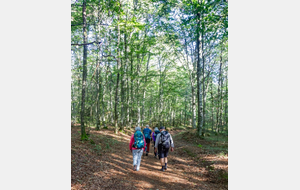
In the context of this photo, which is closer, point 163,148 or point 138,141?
point 138,141

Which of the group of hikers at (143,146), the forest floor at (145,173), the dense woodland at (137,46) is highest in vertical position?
the dense woodland at (137,46)

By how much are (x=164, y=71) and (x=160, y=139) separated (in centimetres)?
1845

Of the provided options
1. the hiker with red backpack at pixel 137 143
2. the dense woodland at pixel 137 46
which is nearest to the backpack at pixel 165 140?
the hiker with red backpack at pixel 137 143

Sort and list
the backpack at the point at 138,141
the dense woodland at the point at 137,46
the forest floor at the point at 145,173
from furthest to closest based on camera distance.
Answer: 1. the dense woodland at the point at 137,46
2. the backpack at the point at 138,141
3. the forest floor at the point at 145,173

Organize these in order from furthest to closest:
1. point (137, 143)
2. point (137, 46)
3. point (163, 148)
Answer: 1. point (137, 46)
2. point (163, 148)
3. point (137, 143)

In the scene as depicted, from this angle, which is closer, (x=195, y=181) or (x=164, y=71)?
(x=195, y=181)

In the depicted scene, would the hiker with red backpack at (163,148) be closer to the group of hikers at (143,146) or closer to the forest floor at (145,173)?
the group of hikers at (143,146)

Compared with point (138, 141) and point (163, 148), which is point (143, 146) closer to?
point (138, 141)

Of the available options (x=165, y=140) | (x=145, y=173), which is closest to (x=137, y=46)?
(x=165, y=140)

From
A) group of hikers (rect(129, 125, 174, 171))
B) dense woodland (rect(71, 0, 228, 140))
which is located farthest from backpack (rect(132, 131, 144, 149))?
dense woodland (rect(71, 0, 228, 140))

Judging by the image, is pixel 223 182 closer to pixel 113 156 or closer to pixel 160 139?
pixel 160 139

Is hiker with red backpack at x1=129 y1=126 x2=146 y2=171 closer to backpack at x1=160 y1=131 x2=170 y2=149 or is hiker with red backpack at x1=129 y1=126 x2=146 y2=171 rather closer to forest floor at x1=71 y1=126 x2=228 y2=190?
forest floor at x1=71 y1=126 x2=228 y2=190
